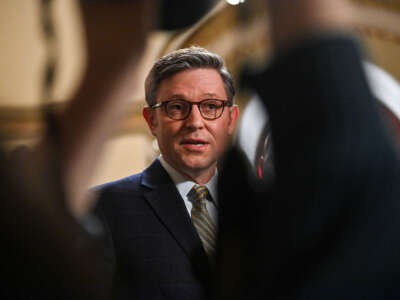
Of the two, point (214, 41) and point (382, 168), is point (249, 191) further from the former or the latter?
point (214, 41)

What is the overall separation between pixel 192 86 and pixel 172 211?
A: 0.52 feet

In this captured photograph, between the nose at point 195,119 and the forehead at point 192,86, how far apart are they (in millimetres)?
15

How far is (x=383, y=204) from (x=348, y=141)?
0.05 meters

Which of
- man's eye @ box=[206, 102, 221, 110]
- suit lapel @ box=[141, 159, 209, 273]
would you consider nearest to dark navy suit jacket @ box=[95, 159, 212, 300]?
suit lapel @ box=[141, 159, 209, 273]

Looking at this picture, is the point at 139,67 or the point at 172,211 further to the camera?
the point at 172,211

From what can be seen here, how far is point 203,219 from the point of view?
0.49 m

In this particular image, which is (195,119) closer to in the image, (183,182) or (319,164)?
(183,182)

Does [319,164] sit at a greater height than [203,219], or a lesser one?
greater

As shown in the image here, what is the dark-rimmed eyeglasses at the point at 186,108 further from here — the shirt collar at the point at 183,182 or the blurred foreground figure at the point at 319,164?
the blurred foreground figure at the point at 319,164

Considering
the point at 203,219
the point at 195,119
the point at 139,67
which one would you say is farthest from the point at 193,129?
the point at 139,67

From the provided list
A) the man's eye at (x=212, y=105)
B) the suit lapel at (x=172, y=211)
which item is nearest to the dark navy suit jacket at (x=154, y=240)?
the suit lapel at (x=172, y=211)

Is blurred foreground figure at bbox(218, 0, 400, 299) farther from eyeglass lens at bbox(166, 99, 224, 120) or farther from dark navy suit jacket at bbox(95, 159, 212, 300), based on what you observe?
eyeglass lens at bbox(166, 99, 224, 120)

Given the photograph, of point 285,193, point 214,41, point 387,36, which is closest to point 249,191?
point 285,193

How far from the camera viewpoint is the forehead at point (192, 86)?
19.1 inches
